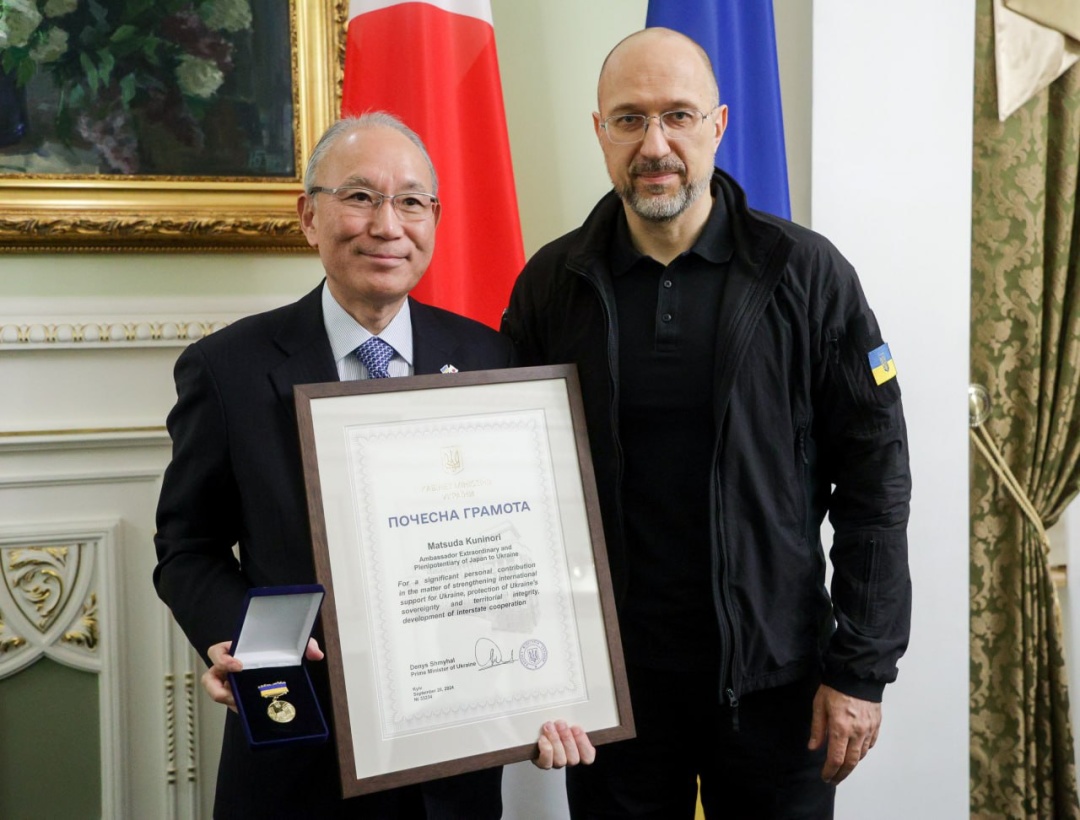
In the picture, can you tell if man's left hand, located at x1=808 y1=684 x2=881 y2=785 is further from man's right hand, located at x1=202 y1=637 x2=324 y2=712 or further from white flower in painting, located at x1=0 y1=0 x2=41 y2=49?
white flower in painting, located at x1=0 y1=0 x2=41 y2=49

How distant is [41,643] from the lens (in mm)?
2387

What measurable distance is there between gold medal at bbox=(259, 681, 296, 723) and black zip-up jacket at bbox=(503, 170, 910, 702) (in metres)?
0.61

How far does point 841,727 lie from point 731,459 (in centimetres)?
50

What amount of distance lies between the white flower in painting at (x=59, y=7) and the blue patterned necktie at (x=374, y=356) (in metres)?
1.33

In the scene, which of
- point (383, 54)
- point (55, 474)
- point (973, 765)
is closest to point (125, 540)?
point (55, 474)

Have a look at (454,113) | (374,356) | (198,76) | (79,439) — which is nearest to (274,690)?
(374,356)

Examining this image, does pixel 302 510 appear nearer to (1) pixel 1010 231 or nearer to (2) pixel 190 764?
(2) pixel 190 764

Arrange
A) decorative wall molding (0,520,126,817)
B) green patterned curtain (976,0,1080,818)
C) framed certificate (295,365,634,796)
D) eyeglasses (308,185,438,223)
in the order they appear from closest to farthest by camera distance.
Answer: framed certificate (295,365,634,796) → eyeglasses (308,185,438,223) → decorative wall molding (0,520,126,817) → green patterned curtain (976,0,1080,818)

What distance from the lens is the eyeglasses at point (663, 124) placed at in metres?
1.72

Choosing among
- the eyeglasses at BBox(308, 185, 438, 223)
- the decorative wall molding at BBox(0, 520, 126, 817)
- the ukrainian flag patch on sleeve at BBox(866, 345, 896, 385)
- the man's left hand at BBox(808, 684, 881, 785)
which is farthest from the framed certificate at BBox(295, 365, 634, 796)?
the decorative wall molding at BBox(0, 520, 126, 817)

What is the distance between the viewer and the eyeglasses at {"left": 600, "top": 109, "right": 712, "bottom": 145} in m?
1.72

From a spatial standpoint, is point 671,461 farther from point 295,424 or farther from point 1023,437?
point 1023,437

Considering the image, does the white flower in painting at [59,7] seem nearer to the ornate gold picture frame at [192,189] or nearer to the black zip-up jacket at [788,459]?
the ornate gold picture frame at [192,189]

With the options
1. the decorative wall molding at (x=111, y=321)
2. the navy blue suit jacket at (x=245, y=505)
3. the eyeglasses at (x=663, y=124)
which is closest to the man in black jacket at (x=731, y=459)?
the eyeglasses at (x=663, y=124)
